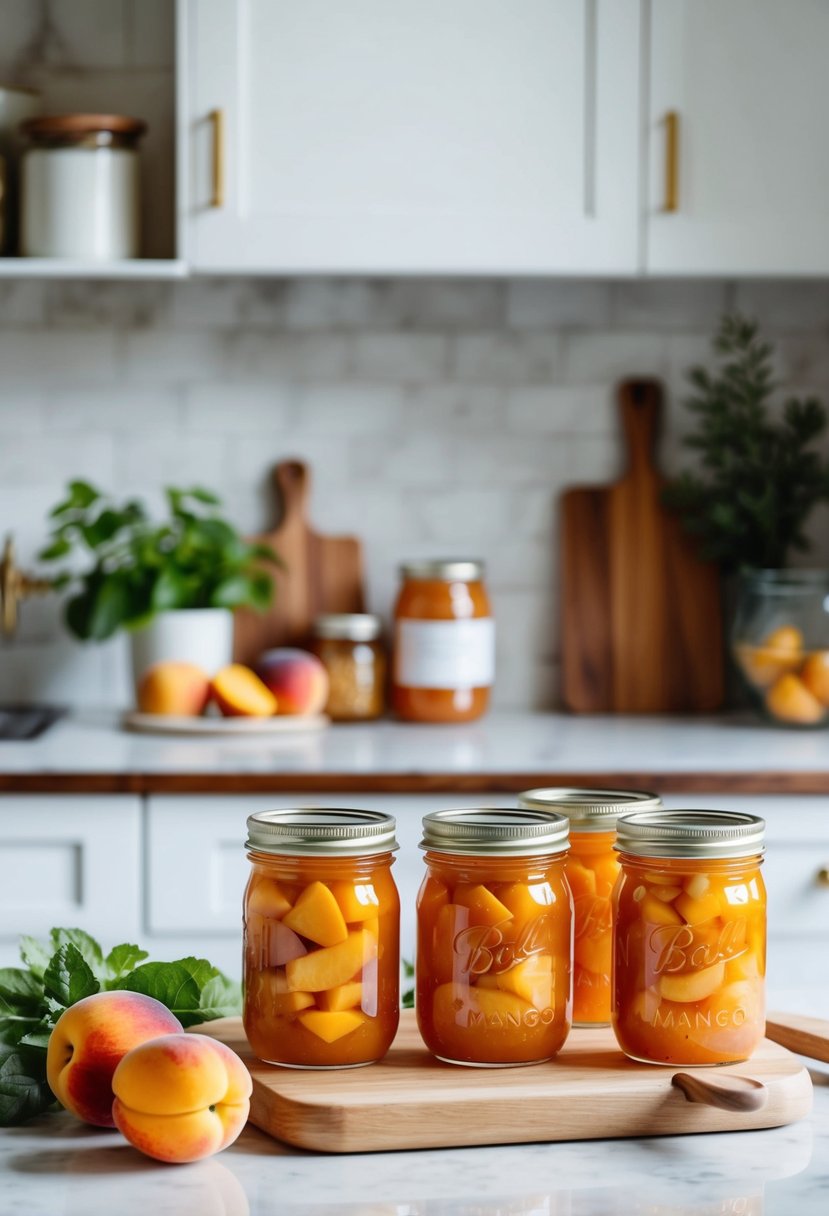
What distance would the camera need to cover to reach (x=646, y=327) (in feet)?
9.04

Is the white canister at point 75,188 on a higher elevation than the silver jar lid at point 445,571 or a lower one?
higher

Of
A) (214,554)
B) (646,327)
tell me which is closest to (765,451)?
(646,327)

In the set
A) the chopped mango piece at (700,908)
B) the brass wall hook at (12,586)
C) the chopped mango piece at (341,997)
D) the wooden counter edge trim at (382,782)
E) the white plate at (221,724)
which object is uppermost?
the brass wall hook at (12,586)

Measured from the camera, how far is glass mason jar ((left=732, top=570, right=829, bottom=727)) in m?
2.46

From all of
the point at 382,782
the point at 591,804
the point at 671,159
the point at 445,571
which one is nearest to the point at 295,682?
the point at 445,571

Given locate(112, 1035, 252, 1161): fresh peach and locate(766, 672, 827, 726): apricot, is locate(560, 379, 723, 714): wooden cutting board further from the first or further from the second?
locate(112, 1035, 252, 1161): fresh peach

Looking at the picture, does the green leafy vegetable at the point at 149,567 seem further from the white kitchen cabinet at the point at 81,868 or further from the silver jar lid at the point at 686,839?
the silver jar lid at the point at 686,839

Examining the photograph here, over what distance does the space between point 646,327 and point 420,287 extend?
1.36 feet

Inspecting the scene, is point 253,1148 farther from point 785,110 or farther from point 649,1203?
point 785,110

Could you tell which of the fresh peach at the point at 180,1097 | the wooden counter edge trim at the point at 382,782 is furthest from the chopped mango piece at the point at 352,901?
the wooden counter edge trim at the point at 382,782

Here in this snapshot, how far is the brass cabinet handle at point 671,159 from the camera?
2.34 metres

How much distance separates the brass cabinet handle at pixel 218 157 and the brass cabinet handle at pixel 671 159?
0.68 metres

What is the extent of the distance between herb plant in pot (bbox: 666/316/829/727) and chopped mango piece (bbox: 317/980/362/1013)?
5.67ft

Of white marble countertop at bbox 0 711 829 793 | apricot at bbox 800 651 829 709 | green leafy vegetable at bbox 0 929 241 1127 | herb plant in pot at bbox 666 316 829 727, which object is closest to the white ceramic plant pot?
white marble countertop at bbox 0 711 829 793
